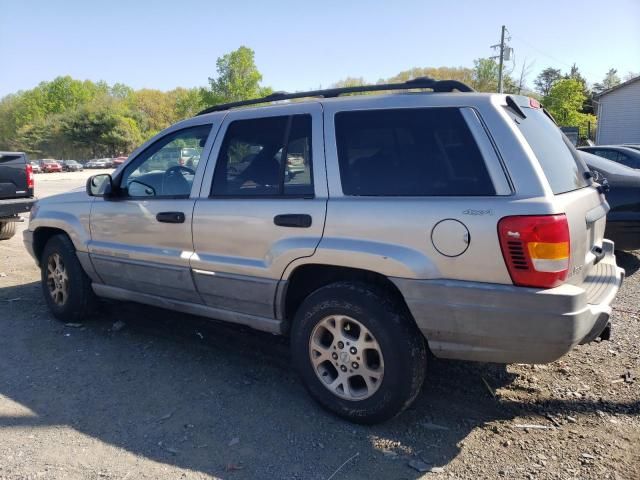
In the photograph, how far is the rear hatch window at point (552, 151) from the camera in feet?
9.28

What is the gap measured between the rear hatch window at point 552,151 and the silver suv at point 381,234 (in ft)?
0.05

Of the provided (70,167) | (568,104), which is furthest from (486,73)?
(70,167)

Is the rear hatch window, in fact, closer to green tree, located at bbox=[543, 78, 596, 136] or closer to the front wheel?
the front wheel

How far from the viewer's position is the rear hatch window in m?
2.83

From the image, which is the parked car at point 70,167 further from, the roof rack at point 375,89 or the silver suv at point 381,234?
the roof rack at point 375,89

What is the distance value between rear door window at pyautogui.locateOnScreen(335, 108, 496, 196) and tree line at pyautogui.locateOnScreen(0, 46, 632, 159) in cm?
2372

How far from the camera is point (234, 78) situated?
48.0 metres

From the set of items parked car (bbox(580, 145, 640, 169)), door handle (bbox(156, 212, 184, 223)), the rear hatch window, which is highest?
the rear hatch window

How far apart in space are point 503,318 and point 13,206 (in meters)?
8.12

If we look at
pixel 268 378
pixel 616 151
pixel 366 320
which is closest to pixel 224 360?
pixel 268 378

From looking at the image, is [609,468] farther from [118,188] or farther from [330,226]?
[118,188]

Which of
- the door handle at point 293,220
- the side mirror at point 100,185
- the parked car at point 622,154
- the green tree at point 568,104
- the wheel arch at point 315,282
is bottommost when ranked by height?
the wheel arch at point 315,282

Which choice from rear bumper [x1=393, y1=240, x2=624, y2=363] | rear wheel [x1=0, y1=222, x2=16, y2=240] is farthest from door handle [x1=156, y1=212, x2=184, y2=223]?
rear wheel [x1=0, y1=222, x2=16, y2=240]

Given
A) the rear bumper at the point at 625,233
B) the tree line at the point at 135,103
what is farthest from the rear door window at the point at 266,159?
the tree line at the point at 135,103
